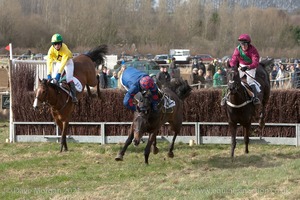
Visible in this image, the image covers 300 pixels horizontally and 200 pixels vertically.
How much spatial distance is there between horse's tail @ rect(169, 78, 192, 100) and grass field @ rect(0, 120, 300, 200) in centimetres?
133

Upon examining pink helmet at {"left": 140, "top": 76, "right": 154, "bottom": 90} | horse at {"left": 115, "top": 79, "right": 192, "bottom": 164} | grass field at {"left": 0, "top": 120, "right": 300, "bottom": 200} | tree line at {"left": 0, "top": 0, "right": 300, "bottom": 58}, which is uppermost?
tree line at {"left": 0, "top": 0, "right": 300, "bottom": 58}

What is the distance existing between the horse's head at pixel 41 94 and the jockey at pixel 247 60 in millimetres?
4202

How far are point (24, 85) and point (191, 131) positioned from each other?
4716 mm

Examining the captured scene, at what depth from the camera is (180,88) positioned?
14.3 meters

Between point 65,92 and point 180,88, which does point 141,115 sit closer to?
point 180,88

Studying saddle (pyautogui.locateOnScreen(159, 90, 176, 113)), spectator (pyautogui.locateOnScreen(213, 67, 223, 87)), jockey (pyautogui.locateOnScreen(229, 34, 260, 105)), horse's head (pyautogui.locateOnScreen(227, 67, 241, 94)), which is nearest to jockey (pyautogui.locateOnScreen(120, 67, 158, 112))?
saddle (pyautogui.locateOnScreen(159, 90, 176, 113))

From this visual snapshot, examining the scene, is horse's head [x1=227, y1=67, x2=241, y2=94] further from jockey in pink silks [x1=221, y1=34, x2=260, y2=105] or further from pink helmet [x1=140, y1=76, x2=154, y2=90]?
pink helmet [x1=140, y1=76, x2=154, y2=90]

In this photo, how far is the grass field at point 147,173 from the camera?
9.09m

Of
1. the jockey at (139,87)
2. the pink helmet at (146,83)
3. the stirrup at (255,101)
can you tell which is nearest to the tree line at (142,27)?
the stirrup at (255,101)

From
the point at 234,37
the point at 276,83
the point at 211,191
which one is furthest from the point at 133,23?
the point at 211,191

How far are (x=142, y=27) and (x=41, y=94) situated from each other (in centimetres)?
6443

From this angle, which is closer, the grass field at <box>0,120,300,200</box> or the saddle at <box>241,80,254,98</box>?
the grass field at <box>0,120,300,200</box>

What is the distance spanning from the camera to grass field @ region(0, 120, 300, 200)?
29.8ft

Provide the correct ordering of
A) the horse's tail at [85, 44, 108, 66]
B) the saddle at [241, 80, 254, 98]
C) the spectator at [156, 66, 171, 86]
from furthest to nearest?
the horse's tail at [85, 44, 108, 66]
the spectator at [156, 66, 171, 86]
the saddle at [241, 80, 254, 98]
